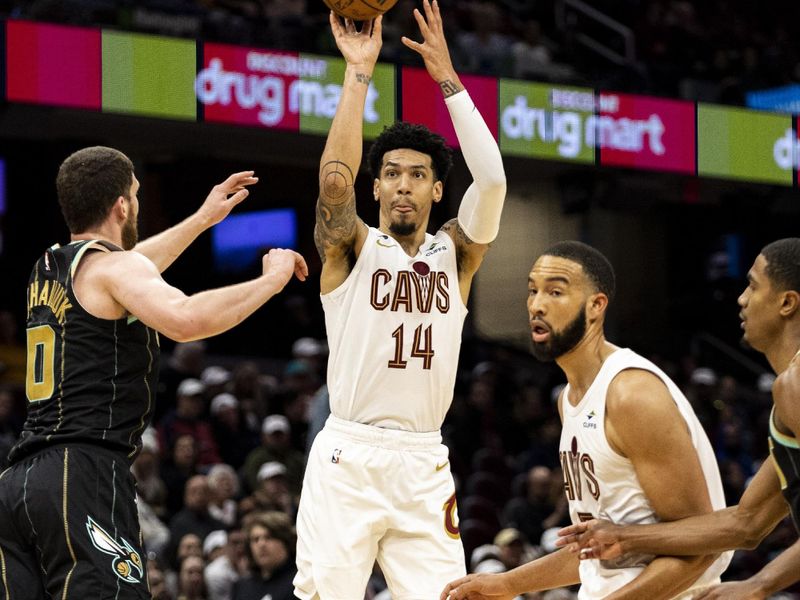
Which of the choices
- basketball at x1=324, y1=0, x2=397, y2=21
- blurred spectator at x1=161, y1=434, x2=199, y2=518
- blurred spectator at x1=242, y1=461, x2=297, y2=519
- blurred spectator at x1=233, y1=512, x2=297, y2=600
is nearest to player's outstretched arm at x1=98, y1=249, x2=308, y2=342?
basketball at x1=324, y1=0, x2=397, y2=21

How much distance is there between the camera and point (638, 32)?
2055 cm

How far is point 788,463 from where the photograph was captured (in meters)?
4.09

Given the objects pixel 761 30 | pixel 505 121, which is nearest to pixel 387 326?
pixel 505 121

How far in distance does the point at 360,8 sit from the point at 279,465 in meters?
5.70

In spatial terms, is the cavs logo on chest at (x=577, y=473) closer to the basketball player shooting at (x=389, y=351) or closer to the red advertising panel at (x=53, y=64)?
the basketball player shooting at (x=389, y=351)

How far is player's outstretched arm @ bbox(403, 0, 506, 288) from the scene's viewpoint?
217 inches

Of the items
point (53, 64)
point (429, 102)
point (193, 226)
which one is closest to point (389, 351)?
point (193, 226)

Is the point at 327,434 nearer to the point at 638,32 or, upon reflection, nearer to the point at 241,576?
the point at 241,576

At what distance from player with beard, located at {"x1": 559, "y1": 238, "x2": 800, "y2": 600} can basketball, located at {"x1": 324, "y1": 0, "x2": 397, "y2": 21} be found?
1.95 m

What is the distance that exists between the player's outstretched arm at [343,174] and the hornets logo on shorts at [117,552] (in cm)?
137

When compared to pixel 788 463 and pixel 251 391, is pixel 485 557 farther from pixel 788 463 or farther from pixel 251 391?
pixel 788 463

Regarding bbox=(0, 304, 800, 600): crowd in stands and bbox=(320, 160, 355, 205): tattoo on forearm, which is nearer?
bbox=(320, 160, 355, 205): tattoo on forearm

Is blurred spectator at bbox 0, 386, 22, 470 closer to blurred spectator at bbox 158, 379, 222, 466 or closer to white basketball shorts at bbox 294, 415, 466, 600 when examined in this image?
blurred spectator at bbox 158, 379, 222, 466

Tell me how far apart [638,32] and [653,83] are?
167 inches
